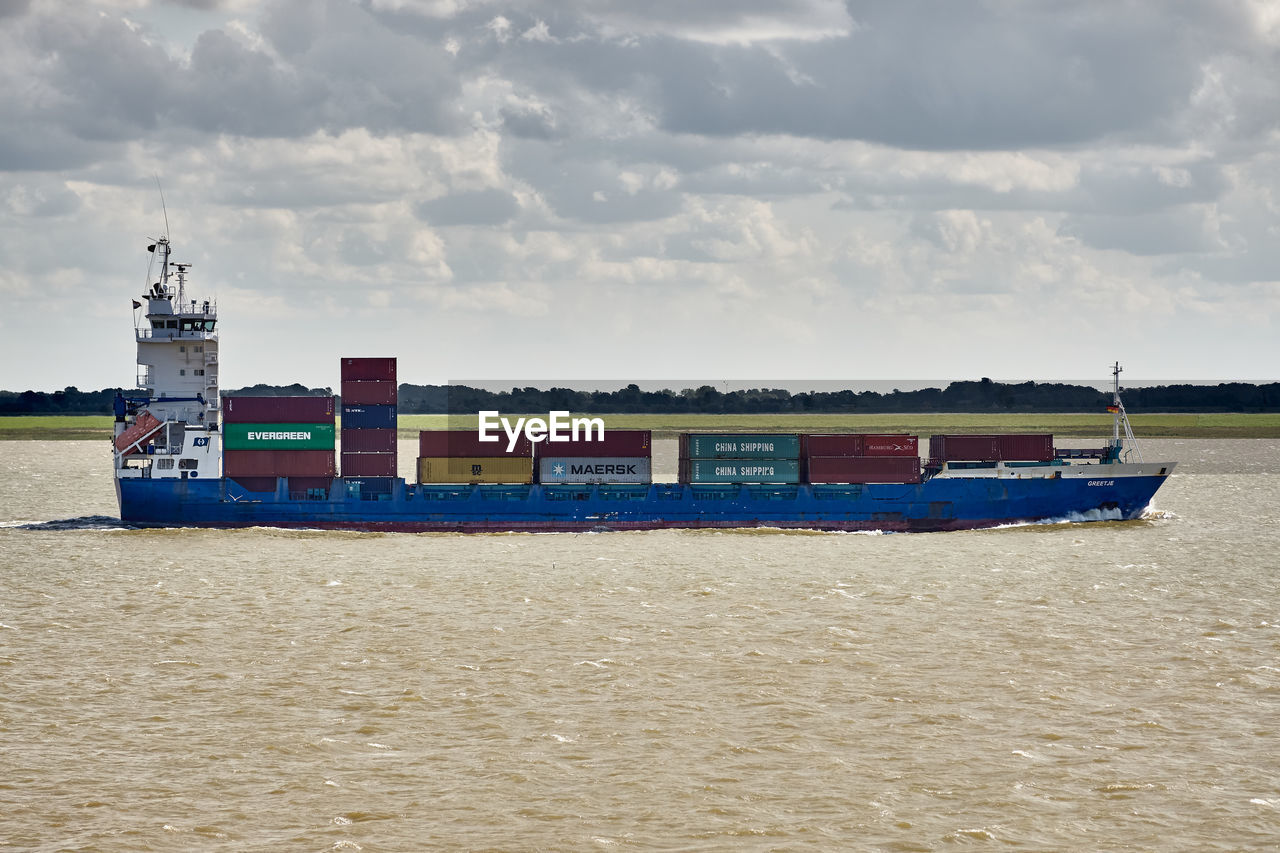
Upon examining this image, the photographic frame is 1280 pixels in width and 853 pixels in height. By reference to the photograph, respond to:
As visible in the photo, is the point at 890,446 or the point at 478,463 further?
the point at 890,446

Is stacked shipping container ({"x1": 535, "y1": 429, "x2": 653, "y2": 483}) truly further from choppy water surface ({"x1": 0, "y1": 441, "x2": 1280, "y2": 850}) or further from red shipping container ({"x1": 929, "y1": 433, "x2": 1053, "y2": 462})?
red shipping container ({"x1": 929, "y1": 433, "x2": 1053, "y2": 462})

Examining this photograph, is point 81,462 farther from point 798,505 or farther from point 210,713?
point 210,713

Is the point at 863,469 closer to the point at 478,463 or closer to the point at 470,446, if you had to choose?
the point at 478,463

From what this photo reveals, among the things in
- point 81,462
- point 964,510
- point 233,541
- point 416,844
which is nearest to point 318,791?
point 416,844

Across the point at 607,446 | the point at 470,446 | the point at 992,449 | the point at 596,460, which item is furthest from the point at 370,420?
the point at 992,449

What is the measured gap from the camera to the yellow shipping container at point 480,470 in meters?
60.0

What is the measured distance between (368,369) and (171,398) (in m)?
10.2

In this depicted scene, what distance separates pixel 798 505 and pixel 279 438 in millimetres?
26173

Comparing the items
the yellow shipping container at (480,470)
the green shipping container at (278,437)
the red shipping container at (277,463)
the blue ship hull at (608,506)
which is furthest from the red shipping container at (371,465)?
the yellow shipping container at (480,470)

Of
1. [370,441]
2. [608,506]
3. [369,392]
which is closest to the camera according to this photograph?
[608,506]

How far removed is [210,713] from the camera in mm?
23047

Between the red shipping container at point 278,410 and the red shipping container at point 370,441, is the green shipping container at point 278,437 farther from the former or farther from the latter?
the red shipping container at point 370,441

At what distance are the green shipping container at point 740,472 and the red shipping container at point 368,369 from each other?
1608 centimetres

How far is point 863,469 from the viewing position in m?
60.3
